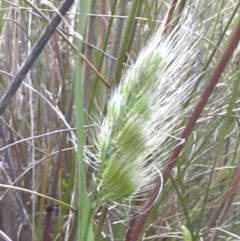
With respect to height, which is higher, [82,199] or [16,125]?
[82,199]

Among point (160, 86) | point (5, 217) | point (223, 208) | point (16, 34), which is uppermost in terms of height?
point (160, 86)

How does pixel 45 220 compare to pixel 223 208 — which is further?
pixel 45 220

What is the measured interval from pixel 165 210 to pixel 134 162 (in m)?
0.56

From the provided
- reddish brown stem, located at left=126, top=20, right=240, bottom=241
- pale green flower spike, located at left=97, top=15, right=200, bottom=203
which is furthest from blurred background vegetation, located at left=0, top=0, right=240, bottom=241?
pale green flower spike, located at left=97, top=15, right=200, bottom=203

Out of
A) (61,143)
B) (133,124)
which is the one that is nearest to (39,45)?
A: (133,124)

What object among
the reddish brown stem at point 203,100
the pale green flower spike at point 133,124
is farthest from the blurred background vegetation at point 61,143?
the pale green flower spike at point 133,124

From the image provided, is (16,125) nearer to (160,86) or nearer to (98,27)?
(98,27)

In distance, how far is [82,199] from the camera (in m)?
0.35

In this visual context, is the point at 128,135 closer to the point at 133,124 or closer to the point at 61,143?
the point at 133,124

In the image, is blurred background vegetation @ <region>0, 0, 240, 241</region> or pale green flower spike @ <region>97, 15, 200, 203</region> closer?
pale green flower spike @ <region>97, 15, 200, 203</region>

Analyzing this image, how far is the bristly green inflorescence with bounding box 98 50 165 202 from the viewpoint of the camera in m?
0.41

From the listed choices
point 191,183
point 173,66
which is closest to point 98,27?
point 191,183

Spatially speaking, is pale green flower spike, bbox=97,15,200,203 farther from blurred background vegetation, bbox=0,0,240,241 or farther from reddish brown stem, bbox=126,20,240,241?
blurred background vegetation, bbox=0,0,240,241

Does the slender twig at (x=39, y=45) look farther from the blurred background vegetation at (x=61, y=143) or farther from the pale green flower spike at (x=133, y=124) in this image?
the blurred background vegetation at (x=61, y=143)
